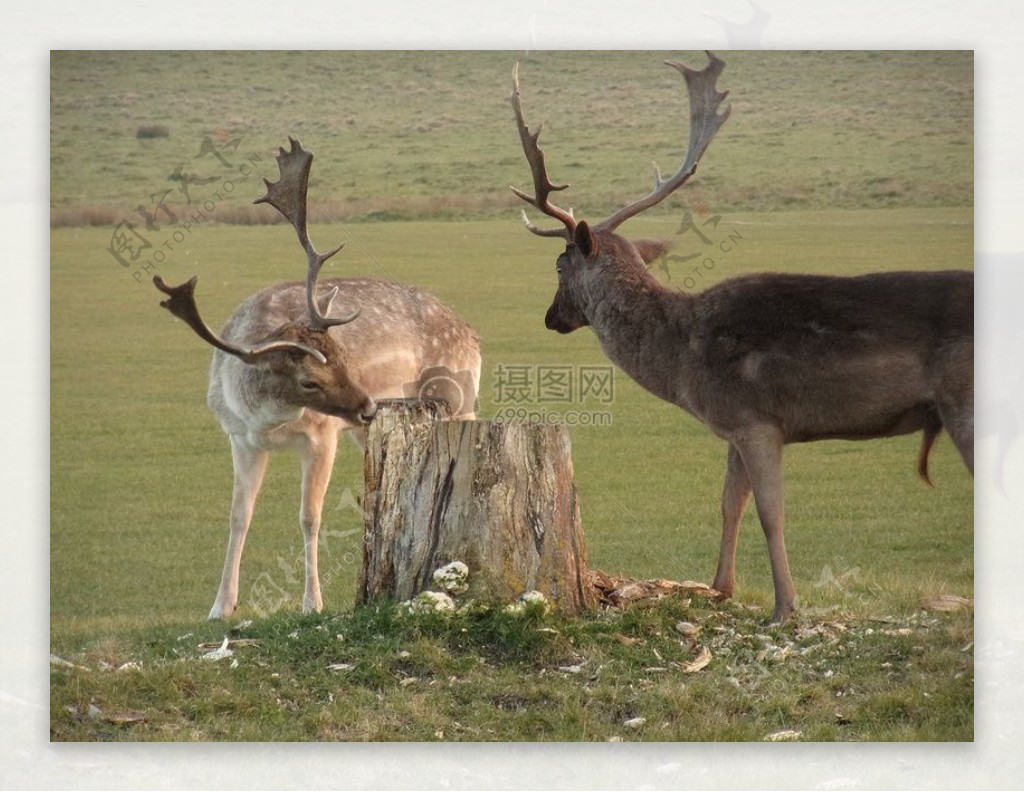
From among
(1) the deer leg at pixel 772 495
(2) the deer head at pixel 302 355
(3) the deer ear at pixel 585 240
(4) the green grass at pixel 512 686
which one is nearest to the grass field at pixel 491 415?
(4) the green grass at pixel 512 686

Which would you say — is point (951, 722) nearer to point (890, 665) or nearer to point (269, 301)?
point (890, 665)

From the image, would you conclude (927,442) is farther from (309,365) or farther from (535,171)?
(309,365)

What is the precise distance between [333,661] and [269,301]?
80.5 inches

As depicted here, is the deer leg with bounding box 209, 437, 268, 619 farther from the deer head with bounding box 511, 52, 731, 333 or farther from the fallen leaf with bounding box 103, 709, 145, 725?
the deer head with bounding box 511, 52, 731, 333

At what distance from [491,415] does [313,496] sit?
101 centimetres

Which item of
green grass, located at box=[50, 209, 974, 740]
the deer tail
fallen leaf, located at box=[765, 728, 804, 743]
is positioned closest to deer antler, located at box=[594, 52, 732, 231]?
green grass, located at box=[50, 209, 974, 740]

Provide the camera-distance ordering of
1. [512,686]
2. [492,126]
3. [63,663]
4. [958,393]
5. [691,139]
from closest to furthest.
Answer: [512,686] → [958,393] → [63,663] → [691,139] → [492,126]

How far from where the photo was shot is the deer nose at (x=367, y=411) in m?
7.18

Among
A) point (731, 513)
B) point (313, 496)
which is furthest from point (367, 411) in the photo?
point (731, 513)

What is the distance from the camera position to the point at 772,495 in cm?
646

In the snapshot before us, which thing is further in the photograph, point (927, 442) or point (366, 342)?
point (366, 342)

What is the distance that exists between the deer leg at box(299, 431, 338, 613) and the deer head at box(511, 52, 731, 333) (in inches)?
49.6

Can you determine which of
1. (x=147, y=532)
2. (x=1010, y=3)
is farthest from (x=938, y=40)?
(x=147, y=532)

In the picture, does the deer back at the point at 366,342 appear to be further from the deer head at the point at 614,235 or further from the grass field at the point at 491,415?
the deer head at the point at 614,235
